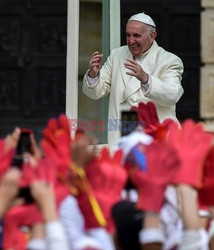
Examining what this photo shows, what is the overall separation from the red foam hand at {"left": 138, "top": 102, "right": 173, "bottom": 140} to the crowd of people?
1.69 feet

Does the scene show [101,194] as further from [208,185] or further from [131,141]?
[208,185]

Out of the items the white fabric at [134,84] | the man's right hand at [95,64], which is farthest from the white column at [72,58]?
the man's right hand at [95,64]

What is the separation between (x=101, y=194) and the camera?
468 cm

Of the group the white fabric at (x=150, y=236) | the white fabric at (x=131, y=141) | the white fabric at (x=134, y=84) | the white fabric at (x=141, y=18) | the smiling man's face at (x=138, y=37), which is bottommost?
the white fabric at (x=150, y=236)

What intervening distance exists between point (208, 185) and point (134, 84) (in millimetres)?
2923

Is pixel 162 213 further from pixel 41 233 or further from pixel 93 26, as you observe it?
pixel 93 26

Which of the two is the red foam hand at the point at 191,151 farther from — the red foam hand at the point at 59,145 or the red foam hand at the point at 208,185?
the red foam hand at the point at 59,145

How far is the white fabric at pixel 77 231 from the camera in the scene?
15.1 ft

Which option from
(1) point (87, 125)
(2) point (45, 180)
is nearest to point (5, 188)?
(2) point (45, 180)

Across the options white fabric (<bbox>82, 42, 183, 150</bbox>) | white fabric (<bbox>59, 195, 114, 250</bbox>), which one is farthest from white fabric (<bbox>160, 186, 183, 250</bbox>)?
white fabric (<bbox>82, 42, 183, 150</bbox>)

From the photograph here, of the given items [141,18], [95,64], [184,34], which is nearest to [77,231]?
[95,64]

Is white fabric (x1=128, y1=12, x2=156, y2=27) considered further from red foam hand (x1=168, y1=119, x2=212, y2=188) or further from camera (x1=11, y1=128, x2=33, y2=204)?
red foam hand (x1=168, y1=119, x2=212, y2=188)

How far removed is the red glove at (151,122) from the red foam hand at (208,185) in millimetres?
479

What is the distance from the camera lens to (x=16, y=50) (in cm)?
902
